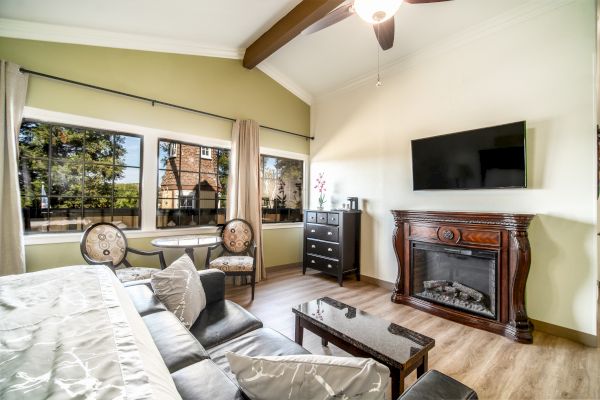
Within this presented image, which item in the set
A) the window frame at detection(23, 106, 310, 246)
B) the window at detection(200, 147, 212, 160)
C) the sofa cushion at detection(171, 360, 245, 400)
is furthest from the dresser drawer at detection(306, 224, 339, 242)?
the sofa cushion at detection(171, 360, 245, 400)

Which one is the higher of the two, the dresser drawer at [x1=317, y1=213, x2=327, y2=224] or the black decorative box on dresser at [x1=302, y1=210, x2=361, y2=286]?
the dresser drawer at [x1=317, y1=213, x2=327, y2=224]

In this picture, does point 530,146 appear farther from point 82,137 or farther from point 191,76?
point 82,137

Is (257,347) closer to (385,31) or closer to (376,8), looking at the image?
(376,8)

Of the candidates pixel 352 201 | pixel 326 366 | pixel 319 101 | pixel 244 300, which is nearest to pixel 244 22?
pixel 319 101

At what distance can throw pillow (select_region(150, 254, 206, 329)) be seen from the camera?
65.3 inches

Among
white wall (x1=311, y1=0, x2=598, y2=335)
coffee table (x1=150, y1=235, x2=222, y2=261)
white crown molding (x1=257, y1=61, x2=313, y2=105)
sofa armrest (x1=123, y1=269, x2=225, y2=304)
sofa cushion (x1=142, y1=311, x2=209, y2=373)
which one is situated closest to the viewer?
sofa cushion (x1=142, y1=311, x2=209, y2=373)

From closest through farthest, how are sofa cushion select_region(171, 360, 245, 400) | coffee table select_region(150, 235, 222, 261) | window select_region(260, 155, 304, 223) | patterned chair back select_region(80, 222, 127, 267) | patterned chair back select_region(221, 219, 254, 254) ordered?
sofa cushion select_region(171, 360, 245, 400), patterned chair back select_region(80, 222, 127, 267), coffee table select_region(150, 235, 222, 261), patterned chair back select_region(221, 219, 254, 254), window select_region(260, 155, 304, 223)

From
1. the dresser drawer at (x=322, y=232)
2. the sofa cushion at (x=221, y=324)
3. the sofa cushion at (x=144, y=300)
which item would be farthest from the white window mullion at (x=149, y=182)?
the dresser drawer at (x=322, y=232)

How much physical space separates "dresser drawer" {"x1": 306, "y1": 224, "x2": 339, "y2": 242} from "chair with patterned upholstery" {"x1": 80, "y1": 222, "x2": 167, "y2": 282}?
7.26 ft

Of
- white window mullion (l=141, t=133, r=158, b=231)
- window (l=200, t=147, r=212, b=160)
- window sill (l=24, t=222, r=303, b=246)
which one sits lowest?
window sill (l=24, t=222, r=303, b=246)

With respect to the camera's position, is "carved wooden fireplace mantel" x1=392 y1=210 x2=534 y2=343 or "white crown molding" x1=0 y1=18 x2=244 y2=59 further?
"white crown molding" x1=0 y1=18 x2=244 y2=59

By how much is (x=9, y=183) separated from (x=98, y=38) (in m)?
1.82

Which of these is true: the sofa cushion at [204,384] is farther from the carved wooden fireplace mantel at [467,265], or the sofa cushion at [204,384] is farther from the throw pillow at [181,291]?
the carved wooden fireplace mantel at [467,265]

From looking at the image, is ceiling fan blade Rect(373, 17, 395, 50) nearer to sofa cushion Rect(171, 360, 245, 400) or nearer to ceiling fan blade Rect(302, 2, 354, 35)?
ceiling fan blade Rect(302, 2, 354, 35)
